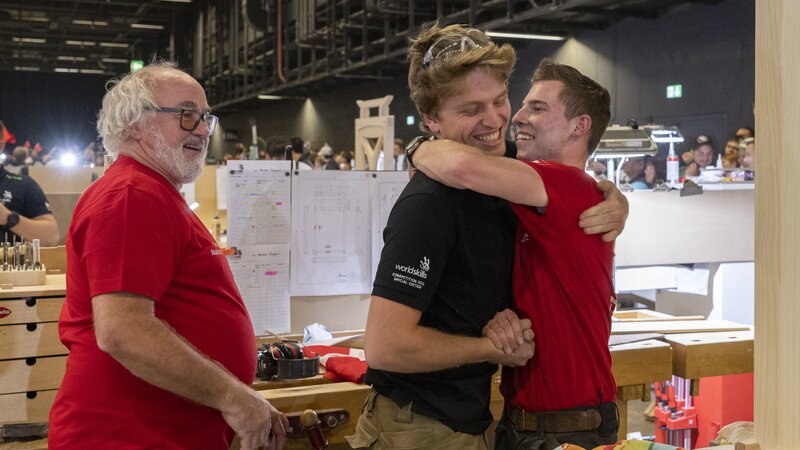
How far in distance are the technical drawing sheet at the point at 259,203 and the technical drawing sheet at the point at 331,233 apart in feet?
0.16

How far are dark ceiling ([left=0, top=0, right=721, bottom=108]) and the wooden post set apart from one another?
7.73m

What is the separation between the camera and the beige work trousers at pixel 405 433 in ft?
5.12

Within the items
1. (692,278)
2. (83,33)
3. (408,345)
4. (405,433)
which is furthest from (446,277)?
(83,33)

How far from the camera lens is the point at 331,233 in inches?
125

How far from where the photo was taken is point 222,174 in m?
6.83

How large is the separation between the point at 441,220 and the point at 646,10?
360 inches

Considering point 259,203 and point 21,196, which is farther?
point 21,196

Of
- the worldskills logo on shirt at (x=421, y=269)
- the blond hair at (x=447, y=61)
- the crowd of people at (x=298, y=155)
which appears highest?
the crowd of people at (x=298, y=155)

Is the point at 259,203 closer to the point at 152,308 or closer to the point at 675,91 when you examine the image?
the point at 152,308

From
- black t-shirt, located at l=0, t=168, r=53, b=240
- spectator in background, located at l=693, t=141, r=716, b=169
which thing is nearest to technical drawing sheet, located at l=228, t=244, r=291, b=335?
black t-shirt, located at l=0, t=168, r=53, b=240

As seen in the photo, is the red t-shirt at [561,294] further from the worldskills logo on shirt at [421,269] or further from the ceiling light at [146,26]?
the ceiling light at [146,26]

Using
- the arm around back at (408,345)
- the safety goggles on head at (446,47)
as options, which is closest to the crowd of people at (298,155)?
the safety goggles on head at (446,47)

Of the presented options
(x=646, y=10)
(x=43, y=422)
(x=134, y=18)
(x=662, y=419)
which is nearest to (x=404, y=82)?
(x=646, y=10)

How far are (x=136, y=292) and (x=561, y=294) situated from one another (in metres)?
0.81
